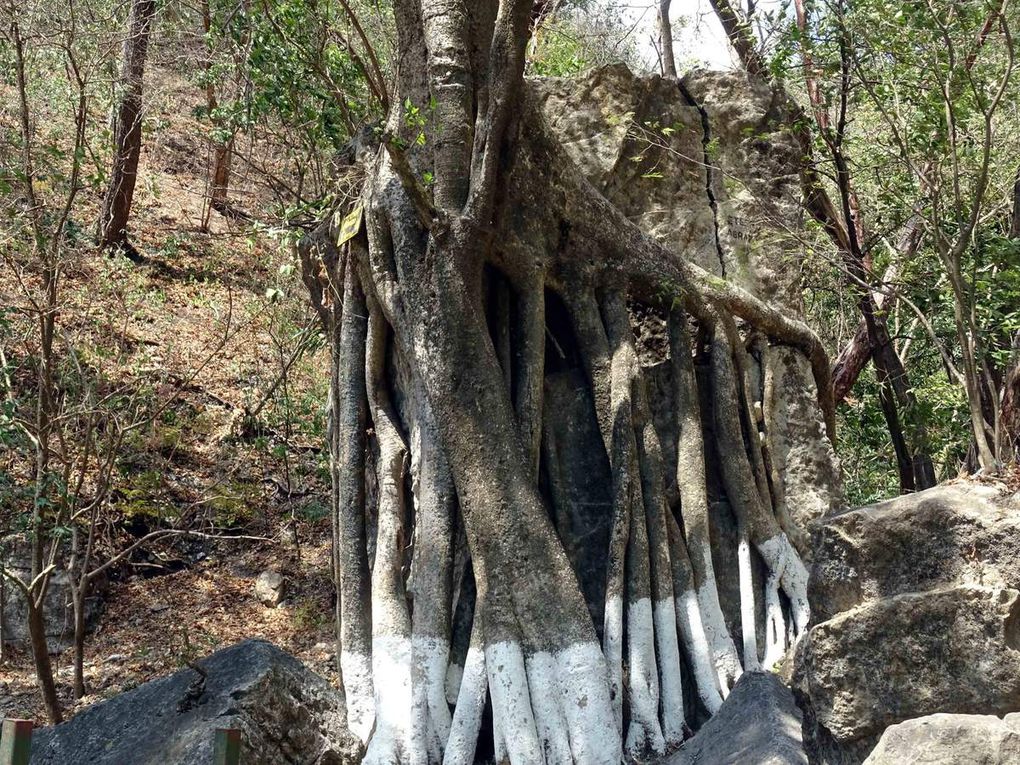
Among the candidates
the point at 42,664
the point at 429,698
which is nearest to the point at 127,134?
the point at 42,664

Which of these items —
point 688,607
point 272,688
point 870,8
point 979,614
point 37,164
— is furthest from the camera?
point 37,164

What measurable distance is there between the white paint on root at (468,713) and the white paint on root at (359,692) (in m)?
0.66

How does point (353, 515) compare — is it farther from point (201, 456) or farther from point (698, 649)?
point (201, 456)

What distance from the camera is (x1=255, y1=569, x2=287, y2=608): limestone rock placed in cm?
1113

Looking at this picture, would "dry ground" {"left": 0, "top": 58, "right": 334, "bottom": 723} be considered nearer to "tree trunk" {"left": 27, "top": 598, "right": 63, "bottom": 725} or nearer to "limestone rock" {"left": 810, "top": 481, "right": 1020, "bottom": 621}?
"tree trunk" {"left": 27, "top": 598, "right": 63, "bottom": 725}

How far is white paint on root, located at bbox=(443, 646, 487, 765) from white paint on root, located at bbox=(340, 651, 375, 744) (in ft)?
2.17

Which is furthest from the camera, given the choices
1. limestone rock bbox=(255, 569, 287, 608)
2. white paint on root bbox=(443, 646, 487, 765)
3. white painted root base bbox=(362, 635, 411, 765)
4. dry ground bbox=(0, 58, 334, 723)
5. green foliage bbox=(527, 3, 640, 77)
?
green foliage bbox=(527, 3, 640, 77)

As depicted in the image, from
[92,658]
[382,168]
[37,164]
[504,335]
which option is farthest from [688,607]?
[37,164]

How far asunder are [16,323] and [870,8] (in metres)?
8.37

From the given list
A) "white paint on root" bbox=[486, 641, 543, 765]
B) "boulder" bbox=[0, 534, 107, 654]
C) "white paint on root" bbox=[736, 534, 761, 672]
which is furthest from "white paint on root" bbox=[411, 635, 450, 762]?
"boulder" bbox=[0, 534, 107, 654]

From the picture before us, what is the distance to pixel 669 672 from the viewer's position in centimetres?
658

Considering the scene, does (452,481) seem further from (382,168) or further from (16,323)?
(16,323)

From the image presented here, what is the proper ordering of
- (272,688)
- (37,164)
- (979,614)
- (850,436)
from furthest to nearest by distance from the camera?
(850,436) < (37,164) < (272,688) < (979,614)

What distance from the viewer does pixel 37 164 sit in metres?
9.91
